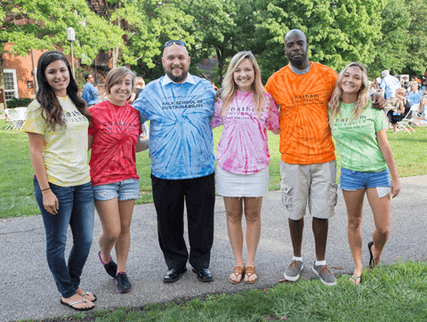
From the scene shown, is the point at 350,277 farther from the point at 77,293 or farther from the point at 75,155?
the point at 75,155

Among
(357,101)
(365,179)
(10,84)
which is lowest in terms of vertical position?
(365,179)

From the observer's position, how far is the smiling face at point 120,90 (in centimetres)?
318

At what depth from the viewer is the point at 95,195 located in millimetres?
3141

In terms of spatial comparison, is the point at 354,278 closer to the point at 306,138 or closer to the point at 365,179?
the point at 365,179

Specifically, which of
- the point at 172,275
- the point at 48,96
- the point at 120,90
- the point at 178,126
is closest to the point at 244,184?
the point at 178,126

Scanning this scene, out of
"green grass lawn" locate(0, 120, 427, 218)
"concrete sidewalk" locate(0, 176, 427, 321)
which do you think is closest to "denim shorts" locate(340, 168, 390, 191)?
"concrete sidewalk" locate(0, 176, 427, 321)

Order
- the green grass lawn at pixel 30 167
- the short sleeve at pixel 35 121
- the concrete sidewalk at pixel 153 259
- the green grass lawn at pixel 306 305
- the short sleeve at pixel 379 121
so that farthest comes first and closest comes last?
1. the green grass lawn at pixel 30 167
2. the concrete sidewalk at pixel 153 259
3. the short sleeve at pixel 379 121
4. the green grass lawn at pixel 306 305
5. the short sleeve at pixel 35 121

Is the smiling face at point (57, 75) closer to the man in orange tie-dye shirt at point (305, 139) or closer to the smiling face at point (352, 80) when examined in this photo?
the man in orange tie-dye shirt at point (305, 139)

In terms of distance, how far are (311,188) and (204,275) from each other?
1.30 m

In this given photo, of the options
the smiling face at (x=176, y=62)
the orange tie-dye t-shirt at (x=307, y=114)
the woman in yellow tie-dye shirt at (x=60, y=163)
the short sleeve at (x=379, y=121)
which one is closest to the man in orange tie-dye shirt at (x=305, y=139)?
the orange tie-dye t-shirt at (x=307, y=114)

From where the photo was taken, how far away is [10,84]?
26.5 m

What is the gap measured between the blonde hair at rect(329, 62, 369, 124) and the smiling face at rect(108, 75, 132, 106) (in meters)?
1.79

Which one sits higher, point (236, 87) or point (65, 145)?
point (236, 87)

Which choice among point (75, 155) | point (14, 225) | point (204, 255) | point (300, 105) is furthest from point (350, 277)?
point (14, 225)
